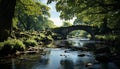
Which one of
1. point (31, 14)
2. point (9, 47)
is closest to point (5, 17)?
point (9, 47)

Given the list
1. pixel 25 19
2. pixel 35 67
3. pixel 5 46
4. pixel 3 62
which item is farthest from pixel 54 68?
pixel 25 19

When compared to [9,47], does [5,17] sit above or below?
above

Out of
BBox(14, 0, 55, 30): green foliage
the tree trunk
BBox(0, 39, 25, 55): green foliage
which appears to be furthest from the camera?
BBox(14, 0, 55, 30): green foliage

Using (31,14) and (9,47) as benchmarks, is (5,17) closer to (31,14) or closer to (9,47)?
(9,47)

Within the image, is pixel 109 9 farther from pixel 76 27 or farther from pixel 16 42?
pixel 76 27

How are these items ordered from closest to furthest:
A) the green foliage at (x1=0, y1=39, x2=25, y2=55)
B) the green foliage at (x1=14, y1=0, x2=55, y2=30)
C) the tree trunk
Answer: the green foliage at (x1=0, y1=39, x2=25, y2=55) → the tree trunk → the green foliage at (x1=14, y1=0, x2=55, y2=30)

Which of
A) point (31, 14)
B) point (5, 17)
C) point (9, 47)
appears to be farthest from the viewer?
point (31, 14)

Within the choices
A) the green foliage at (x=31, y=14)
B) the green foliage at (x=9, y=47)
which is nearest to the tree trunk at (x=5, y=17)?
the green foliage at (x=9, y=47)

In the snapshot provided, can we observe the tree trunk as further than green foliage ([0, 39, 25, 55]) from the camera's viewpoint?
Yes

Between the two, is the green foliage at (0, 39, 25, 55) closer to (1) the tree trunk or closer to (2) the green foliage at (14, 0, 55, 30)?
(1) the tree trunk

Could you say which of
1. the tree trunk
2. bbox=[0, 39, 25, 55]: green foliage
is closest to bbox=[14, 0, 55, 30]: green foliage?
the tree trunk

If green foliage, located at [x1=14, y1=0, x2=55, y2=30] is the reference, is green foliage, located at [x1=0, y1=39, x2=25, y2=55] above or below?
below

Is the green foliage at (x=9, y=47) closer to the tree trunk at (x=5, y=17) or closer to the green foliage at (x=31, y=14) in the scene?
the tree trunk at (x=5, y=17)

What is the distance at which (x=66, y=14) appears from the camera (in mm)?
24281
